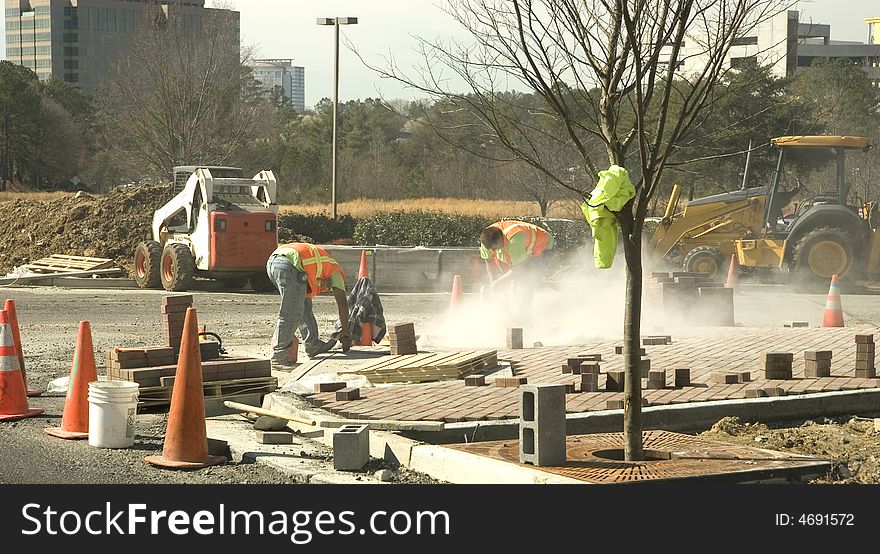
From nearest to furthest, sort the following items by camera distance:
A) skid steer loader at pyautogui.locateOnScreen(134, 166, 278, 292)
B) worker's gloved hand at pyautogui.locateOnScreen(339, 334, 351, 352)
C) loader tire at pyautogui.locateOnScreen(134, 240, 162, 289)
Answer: worker's gloved hand at pyautogui.locateOnScreen(339, 334, 351, 352), skid steer loader at pyautogui.locateOnScreen(134, 166, 278, 292), loader tire at pyautogui.locateOnScreen(134, 240, 162, 289)

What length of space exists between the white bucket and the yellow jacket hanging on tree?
134 inches

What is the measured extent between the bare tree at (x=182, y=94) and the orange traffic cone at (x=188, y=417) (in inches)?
1172

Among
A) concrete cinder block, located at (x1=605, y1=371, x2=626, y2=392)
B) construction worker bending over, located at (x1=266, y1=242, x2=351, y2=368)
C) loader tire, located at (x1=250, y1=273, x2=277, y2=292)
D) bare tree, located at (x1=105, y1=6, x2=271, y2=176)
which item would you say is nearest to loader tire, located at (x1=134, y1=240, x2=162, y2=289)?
loader tire, located at (x1=250, y1=273, x2=277, y2=292)

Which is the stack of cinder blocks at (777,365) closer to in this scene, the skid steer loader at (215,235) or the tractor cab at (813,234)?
the skid steer loader at (215,235)

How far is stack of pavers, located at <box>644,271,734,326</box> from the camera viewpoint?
49.6ft

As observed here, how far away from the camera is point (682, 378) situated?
934 centimetres

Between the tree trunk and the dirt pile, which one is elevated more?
the tree trunk

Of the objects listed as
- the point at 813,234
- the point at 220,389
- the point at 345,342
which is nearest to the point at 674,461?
the point at 220,389

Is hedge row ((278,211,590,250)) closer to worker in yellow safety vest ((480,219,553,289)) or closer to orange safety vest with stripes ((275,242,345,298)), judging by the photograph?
worker in yellow safety vest ((480,219,553,289))

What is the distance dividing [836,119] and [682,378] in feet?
114

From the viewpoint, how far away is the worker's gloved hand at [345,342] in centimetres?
1223

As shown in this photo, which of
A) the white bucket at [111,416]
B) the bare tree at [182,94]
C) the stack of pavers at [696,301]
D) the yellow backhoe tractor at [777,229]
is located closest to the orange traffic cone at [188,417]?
the white bucket at [111,416]

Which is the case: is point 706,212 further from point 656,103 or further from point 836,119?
point 836,119
